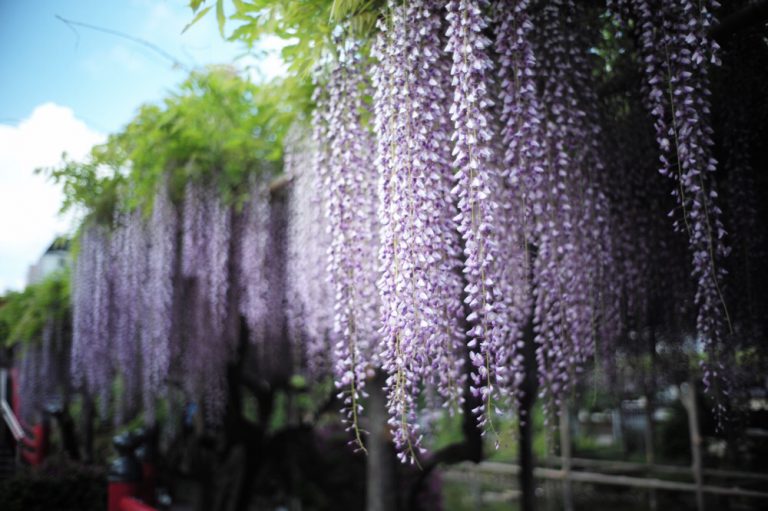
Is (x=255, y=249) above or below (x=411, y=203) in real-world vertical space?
above

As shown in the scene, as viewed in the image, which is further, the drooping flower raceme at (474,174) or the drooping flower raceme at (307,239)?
the drooping flower raceme at (307,239)

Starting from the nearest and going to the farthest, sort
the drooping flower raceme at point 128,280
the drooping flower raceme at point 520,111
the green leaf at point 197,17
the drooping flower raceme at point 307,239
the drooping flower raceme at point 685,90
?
the drooping flower raceme at point 685,90 → the drooping flower raceme at point 520,111 → the green leaf at point 197,17 → the drooping flower raceme at point 307,239 → the drooping flower raceme at point 128,280

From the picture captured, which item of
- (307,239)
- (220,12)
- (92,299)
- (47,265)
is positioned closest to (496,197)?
(220,12)

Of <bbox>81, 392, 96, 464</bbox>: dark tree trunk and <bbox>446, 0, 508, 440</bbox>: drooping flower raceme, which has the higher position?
<bbox>446, 0, 508, 440</bbox>: drooping flower raceme

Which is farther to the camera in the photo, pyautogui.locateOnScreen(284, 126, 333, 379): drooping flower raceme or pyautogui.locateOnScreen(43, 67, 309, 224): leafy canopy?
pyautogui.locateOnScreen(43, 67, 309, 224): leafy canopy

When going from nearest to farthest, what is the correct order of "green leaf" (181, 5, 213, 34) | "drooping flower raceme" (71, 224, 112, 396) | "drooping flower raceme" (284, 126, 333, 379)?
"green leaf" (181, 5, 213, 34) → "drooping flower raceme" (284, 126, 333, 379) → "drooping flower raceme" (71, 224, 112, 396)

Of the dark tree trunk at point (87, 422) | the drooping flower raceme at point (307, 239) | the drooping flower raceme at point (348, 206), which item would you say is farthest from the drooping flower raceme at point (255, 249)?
the dark tree trunk at point (87, 422)

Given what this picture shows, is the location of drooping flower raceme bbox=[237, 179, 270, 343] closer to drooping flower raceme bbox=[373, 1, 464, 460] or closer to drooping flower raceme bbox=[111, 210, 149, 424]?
drooping flower raceme bbox=[111, 210, 149, 424]

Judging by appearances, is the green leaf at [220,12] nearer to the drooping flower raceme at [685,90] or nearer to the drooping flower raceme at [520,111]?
the drooping flower raceme at [520,111]

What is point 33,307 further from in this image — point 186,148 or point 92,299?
point 186,148

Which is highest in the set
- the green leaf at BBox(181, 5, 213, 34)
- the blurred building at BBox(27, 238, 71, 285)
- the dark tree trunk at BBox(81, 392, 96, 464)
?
the green leaf at BBox(181, 5, 213, 34)

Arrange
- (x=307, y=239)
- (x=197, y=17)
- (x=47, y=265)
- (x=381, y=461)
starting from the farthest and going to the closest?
(x=47, y=265)
(x=307, y=239)
(x=381, y=461)
(x=197, y=17)

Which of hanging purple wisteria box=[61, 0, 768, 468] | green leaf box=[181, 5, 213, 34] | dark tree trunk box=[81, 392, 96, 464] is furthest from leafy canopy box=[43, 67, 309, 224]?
dark tree trunk box=[81, 392, 96, 464]

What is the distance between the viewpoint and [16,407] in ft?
24.6
